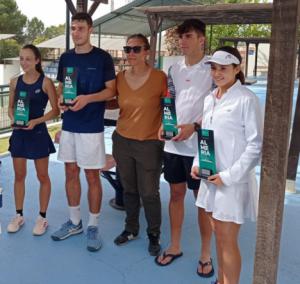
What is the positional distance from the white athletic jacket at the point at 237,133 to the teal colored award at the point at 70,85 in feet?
3.78

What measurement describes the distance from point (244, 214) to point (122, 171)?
1199 mm

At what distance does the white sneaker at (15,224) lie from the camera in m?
3.61

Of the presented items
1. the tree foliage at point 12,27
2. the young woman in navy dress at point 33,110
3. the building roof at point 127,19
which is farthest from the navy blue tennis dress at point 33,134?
the tree foliage at point 12,27

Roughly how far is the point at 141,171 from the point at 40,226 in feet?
3.64

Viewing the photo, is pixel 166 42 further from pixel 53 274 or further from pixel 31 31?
pixel 31 31

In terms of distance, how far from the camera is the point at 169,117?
107 inches

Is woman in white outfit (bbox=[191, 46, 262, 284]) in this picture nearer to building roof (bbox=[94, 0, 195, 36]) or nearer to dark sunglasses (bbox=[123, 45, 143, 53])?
dark sunglasses (bbox=[123, 45, 143, 53])

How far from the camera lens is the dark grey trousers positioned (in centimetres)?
306

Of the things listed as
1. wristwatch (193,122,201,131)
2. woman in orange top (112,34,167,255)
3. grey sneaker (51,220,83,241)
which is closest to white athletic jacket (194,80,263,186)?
wristwatch (193,122,201,131)

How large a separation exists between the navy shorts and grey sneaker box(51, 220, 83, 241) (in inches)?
43.2

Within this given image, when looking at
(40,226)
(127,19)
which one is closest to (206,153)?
(40,226)

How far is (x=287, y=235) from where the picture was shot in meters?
3.75

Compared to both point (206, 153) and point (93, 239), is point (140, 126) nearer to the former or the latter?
point (206, 153)

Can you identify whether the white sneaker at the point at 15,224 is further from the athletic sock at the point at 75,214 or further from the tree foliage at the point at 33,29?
the tree foliage at the point at 33,29
